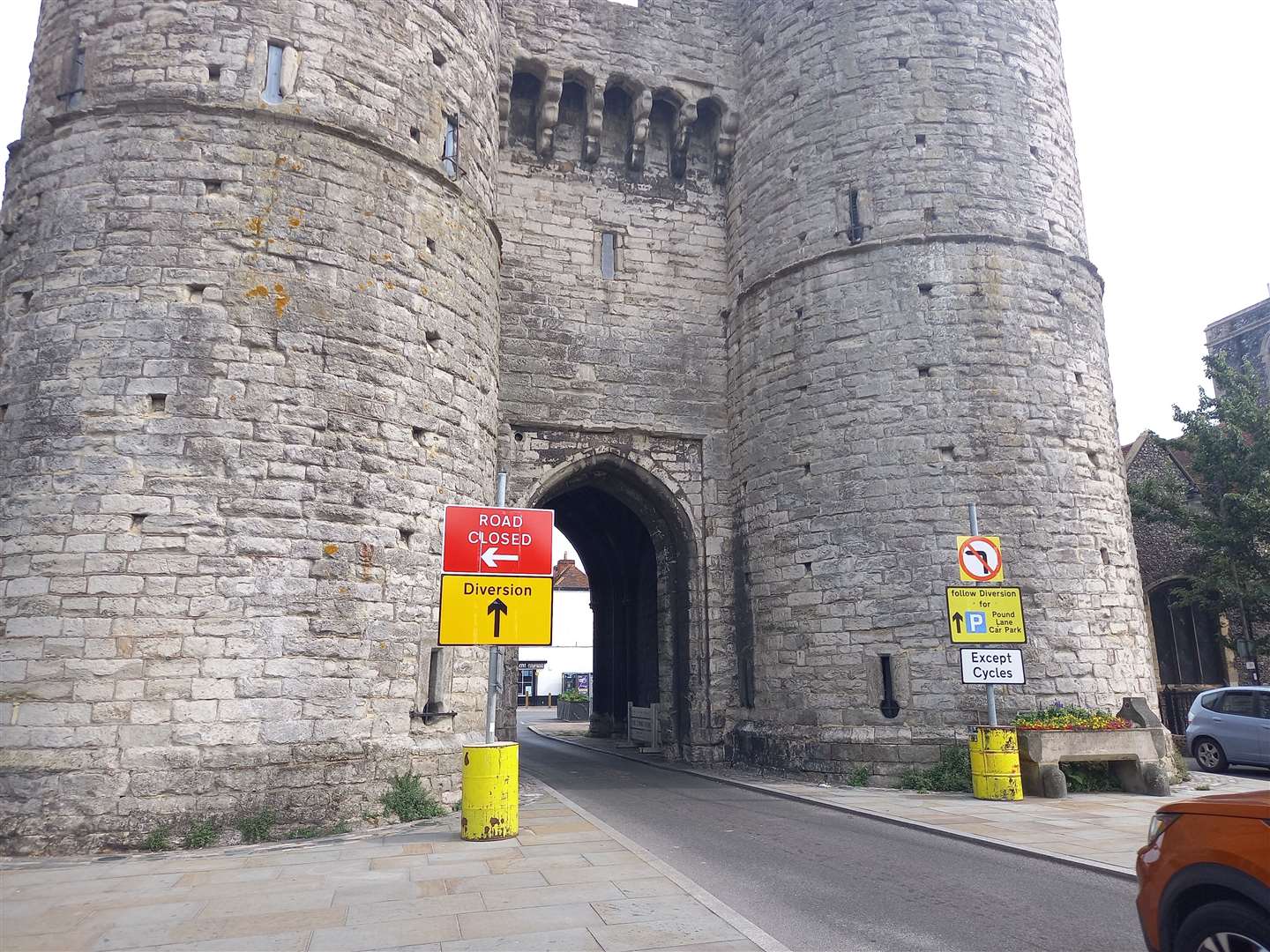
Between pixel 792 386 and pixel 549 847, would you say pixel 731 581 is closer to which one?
pixel 792 386

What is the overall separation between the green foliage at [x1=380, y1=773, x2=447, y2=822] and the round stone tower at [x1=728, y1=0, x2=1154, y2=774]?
560cm

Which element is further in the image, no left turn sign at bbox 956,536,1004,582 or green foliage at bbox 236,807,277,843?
no left turn sign at bbox 956,536,1004,582

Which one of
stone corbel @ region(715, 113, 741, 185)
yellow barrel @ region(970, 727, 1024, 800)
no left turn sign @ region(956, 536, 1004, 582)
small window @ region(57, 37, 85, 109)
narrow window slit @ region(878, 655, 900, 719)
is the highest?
stone corbel @ region(715, 113, 741, 185)

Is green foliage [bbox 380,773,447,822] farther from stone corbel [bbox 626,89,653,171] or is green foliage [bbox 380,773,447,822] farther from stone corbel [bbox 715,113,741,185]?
stone corbel [bbox 715,113,741,185]

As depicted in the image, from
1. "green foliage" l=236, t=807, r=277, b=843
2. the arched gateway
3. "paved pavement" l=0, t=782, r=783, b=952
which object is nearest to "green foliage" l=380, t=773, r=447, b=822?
"paved pavement" l=0, t=782, r=783, b=952

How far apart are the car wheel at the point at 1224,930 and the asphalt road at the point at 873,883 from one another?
125 cm

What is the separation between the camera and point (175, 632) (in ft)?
25.6

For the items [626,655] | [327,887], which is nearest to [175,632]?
[327,887]

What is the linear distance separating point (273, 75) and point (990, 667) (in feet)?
34.9

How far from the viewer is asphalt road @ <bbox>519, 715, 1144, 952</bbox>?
4668 millimetres

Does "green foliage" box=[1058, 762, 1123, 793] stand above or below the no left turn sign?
below

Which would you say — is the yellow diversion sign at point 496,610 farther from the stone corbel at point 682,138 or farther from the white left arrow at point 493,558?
the stone corbel at point 682,138

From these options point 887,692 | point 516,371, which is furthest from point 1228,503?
point 516,371

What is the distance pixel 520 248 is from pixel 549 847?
1037 cm
